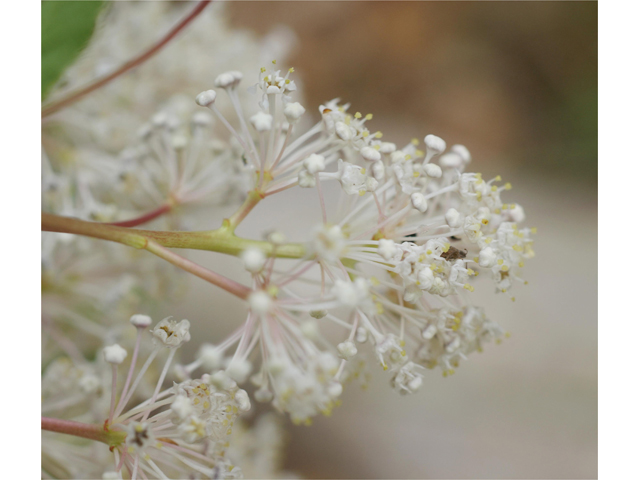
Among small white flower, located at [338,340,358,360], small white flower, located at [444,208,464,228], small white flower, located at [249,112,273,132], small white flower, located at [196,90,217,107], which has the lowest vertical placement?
small white flower, located at [338,340,358,360]

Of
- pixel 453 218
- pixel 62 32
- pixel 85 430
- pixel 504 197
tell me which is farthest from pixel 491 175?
pixel 85 430

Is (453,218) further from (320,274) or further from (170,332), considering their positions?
(170,332)

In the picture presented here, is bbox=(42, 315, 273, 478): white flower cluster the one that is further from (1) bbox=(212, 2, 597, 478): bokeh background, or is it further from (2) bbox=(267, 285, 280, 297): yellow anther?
(1) bbox=(212, 2, 597, 478): bokeh background

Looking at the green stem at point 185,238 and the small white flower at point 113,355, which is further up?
the green stem at point 185,238

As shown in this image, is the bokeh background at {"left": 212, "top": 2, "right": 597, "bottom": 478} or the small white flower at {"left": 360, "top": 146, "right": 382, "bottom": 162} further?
the bokeh background at {"left": 212, "top": 2, "right": 597, "bottom": 478}

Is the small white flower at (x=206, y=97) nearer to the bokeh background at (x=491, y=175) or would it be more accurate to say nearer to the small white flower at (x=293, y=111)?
the small white flower at (x=293, y=111)

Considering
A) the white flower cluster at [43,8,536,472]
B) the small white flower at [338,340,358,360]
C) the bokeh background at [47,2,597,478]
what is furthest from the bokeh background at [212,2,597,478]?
the small white flower at [338,340,358,360]

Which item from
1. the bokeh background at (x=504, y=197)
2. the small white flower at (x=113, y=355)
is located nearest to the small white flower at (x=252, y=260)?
the small white flower at (x=113, y=355)
